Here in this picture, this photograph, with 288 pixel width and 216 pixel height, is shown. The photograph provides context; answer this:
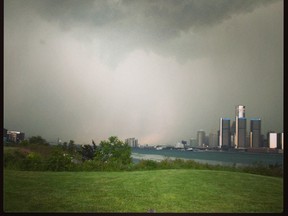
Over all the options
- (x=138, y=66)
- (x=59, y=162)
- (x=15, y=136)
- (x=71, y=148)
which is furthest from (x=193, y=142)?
(x=15, y=136)

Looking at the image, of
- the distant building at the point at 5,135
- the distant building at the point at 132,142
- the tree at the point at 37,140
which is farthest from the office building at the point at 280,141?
the distant building at the point at 5,135

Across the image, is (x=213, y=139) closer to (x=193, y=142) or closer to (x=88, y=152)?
(x=193, y=142)

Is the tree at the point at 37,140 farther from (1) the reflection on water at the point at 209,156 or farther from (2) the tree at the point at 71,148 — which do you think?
(1) the reflection on water at the point at 209,156

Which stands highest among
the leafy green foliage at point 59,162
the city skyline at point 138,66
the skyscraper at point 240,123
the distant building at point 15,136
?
the city skyline at point 138,66

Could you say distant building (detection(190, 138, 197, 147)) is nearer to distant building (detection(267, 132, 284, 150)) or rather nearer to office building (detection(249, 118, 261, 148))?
office building (detection(249, 118, 261, 148))

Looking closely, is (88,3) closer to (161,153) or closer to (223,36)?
(223,36)

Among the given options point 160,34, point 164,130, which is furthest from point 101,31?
point 164,130
